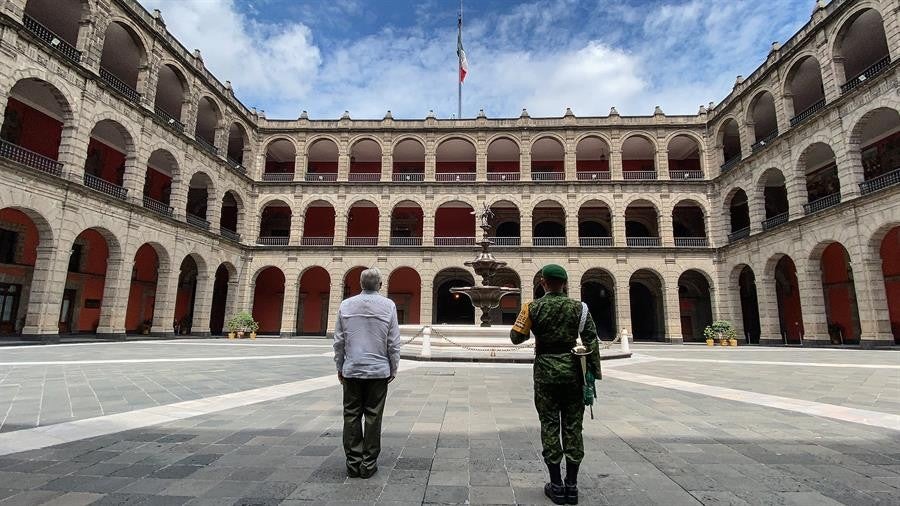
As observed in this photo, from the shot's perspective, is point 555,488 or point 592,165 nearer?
point 555,488

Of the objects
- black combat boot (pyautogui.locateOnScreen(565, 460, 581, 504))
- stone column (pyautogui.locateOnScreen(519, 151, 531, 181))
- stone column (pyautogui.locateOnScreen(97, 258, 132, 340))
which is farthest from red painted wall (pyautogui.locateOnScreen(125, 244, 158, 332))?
black combat boot (pyautogui.locateOnScreen(565, 460, 581, 504))

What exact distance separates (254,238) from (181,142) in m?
A: 7.14

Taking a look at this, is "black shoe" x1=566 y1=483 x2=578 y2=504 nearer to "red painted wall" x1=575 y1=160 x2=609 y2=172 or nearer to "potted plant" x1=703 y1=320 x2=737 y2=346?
"potted plant" x1=703 y1=320 x2=737 y2=346

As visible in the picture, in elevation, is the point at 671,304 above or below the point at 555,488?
above

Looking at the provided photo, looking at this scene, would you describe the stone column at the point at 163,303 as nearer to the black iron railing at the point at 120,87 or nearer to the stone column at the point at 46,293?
the stone column at the point at 46,293

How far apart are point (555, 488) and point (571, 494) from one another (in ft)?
0.32

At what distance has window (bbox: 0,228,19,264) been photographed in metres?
16.9

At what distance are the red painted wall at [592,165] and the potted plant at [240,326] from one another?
22922 millimetres

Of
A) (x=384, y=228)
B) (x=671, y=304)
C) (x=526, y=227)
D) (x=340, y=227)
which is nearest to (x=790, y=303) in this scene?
(x=671, y=304)

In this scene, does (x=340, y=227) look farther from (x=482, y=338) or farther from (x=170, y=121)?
(x=482, y=338)

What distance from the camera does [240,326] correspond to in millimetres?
22094

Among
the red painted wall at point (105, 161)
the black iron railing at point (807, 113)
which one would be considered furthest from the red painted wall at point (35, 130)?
the black iron railing at point (807, 113)

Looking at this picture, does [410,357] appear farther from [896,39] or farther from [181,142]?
[896,39]

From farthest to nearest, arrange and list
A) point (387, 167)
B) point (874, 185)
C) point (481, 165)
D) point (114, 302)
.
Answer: point (387, 167) → point (481, 165) → point (114, 302) → point (874, 185)
